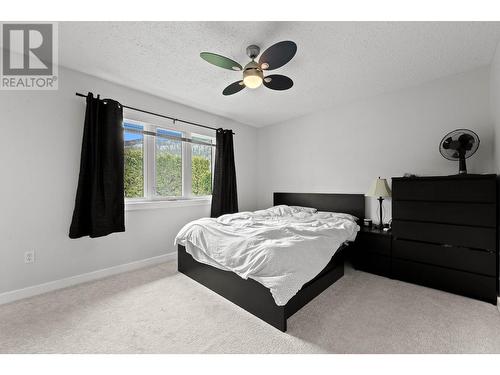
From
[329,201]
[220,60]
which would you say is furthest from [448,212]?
[220,60]

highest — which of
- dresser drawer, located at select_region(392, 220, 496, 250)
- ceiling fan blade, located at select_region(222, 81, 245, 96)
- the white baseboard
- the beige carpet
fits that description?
ceiling fan blade, located at select_region(222, 81, 245, 96)

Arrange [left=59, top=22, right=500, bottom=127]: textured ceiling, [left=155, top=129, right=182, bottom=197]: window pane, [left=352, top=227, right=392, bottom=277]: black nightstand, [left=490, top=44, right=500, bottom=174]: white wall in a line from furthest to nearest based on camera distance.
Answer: [left=155, top=129, right=182, bottom=197]: window pane
[left=352, top=227, right=392, bottom=277]: black nightstand
[left=490, top=44, right=500, bottom=174]: white wall
[left=59, top=22, right=500, bottom=127]: textured ceiling

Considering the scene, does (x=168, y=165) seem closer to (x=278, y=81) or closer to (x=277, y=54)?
(x=278, y=81)

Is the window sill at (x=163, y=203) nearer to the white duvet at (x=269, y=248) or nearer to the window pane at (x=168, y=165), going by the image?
the window pane at (x=168, y=165)

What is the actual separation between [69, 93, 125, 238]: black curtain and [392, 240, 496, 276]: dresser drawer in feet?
11.1

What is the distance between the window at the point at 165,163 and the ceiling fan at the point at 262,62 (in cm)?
165

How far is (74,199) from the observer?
2.48 metres

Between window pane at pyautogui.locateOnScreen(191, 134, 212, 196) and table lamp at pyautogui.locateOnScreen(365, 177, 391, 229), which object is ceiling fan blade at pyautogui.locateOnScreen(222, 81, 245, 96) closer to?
window pane at pyautogui.locateOnScreen(191, 134, 212, 196)

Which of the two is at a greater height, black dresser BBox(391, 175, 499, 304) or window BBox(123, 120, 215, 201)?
window BBox(123, 120, 215, 201)

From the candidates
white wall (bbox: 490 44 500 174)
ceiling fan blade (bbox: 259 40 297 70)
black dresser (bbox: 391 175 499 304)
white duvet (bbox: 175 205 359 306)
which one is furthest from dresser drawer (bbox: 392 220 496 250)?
ceiling fan blade (bbox: 259 40 297 70)

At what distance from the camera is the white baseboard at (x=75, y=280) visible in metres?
2.09

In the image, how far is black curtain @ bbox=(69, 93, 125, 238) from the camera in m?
2.44

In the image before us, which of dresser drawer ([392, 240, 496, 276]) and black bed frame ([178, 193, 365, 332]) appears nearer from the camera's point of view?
black bed frame ([178, 193, 365, 332])

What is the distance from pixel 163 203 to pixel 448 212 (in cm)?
348
